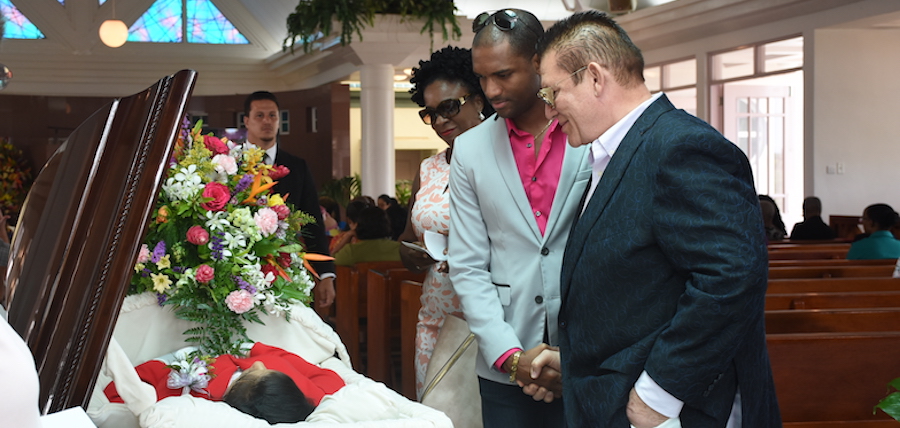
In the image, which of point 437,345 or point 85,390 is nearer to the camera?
point 85,390

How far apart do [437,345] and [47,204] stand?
1178mm

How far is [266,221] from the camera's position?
2662 mm

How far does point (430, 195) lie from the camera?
2566 millimetres

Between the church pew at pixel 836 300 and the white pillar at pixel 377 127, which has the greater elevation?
the white pillar at pixel 377 127

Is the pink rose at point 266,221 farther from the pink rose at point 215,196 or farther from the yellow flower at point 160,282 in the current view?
the yellow flower at point 160,282

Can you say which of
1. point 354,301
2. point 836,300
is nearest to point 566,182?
point 836,300

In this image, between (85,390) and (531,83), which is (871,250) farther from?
(85,390)

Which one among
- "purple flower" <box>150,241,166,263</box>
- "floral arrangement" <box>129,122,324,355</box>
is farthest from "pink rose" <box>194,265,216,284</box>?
"purple flower" <box>150,241,166,263</box>

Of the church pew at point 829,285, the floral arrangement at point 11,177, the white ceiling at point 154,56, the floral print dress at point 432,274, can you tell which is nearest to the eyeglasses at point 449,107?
the floral print dress at point 432,274

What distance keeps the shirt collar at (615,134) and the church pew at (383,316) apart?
2.73 m

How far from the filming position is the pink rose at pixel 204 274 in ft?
8.36

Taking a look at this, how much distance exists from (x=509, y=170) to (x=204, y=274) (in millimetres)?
1117

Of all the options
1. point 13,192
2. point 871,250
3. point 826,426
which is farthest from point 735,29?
point 13,192

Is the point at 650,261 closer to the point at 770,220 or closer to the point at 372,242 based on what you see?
the point at 372,242
